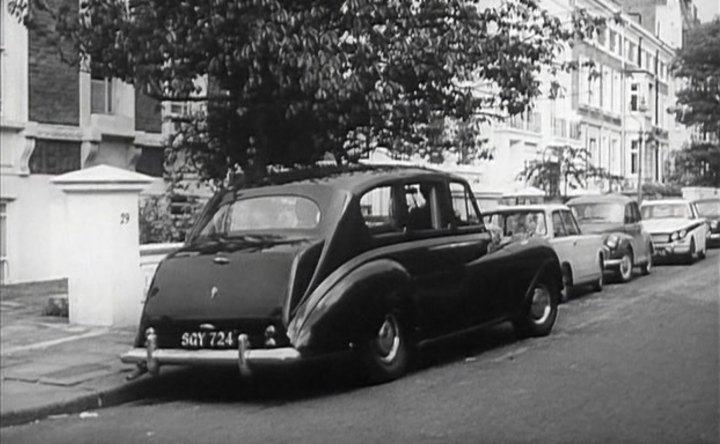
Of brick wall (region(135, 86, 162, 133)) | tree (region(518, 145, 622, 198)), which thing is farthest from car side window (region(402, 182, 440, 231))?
tree (region(518, 145, 622, 198))

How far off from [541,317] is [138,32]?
18.5 ft

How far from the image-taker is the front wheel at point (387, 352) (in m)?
9.40

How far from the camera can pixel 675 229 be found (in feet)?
80.4

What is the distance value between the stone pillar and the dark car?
2126mm

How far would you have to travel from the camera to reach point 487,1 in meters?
31.1

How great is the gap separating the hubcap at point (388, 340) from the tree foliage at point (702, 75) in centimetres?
4301

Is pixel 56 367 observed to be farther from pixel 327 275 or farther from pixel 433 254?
pixel 433 254

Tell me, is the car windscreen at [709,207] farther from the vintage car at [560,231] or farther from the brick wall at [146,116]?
the brick wall at [146,116]

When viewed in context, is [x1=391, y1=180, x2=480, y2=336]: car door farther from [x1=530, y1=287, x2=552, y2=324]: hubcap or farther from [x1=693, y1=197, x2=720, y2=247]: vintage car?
[x1=693, y1=197, x2=720, y2=247]: vintage car

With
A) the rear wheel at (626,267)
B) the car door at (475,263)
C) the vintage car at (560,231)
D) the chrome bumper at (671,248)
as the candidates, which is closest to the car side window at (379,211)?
the car door at (475,263)

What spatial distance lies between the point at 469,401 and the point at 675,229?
16973 millimetres

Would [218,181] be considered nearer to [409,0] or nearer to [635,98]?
[409,0]

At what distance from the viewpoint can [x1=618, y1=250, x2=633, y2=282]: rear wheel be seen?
19.9 meters

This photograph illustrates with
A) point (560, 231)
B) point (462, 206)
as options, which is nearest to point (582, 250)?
point (560, 231)
